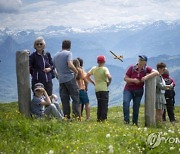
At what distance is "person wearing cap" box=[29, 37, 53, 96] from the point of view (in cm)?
1237

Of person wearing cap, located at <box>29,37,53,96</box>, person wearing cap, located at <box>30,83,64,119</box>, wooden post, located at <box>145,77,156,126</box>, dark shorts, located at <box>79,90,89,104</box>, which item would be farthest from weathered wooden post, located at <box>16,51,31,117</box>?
wooden post, located at <box>145,77,156,126</box>

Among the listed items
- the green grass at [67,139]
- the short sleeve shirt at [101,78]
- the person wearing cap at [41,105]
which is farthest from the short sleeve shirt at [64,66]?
the green grass at [67,139]

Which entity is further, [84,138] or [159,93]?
[159,93]

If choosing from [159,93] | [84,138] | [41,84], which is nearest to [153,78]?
[159,93]

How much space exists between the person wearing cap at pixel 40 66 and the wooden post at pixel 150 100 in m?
3.68

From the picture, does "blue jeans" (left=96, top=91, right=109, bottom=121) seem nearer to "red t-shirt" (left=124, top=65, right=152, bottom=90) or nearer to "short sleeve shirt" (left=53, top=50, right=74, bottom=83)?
"red t-shirt" (left=124, top=65, right=152, bottom=90)

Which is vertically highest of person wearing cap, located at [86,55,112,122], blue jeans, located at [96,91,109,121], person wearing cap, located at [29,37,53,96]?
person wearing cap, located at [29,37,53,96]

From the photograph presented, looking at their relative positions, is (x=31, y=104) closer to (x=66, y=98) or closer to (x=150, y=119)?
(x=66, y=98)

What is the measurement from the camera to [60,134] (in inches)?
355

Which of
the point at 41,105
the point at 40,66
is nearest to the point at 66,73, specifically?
the point at 40,66

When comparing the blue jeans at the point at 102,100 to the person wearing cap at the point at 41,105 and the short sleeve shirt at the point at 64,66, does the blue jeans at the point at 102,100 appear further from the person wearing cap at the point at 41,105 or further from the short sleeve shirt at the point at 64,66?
the person wearing cap at the point at 41,105

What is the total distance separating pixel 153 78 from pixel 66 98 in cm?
339

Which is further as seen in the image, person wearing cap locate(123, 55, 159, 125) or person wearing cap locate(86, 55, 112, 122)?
person wearing cap locate(86, 55, 112, 122)

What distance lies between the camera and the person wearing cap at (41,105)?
1182cm
